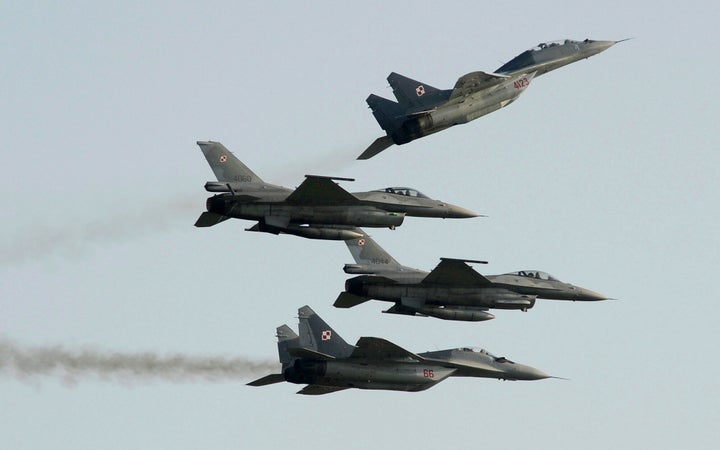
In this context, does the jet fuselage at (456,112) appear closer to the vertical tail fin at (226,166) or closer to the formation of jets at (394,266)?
the formation of jets at (394,266)

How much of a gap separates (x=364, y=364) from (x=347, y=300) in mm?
4688

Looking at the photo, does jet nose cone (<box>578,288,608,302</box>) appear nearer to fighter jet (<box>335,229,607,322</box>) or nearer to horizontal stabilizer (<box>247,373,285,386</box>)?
fighter jet (<box>335,229,607,322</box>)

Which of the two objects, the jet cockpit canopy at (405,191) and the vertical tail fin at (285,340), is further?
the vertical tail fin at (285,340)

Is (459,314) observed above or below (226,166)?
below

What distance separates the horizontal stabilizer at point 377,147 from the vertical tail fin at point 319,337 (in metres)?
7.95

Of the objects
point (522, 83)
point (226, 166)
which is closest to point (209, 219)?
point (226, 166)

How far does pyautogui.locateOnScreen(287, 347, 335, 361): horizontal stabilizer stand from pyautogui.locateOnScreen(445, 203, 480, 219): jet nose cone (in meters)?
8.79

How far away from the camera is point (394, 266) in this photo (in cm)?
6725

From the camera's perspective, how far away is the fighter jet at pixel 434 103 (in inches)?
2415

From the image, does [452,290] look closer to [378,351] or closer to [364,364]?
[378,351]

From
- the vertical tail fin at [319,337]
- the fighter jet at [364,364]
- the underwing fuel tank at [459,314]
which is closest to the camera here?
the fighter jet at [364,364]

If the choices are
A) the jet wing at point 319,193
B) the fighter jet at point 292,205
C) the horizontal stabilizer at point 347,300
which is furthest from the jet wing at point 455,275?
the jet wing at point 319,193

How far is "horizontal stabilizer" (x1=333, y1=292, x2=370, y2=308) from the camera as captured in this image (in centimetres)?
6556

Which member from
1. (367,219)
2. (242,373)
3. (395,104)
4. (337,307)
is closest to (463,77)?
(395,104)
